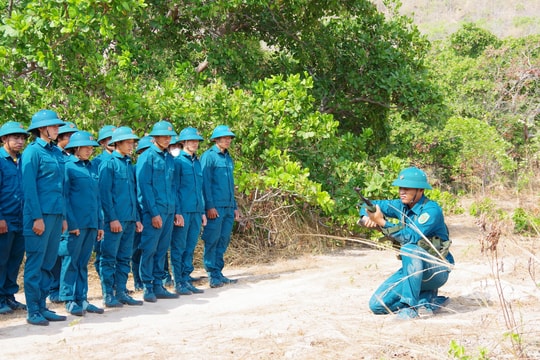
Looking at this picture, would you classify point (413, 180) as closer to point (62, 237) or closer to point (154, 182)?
point (154, 182)

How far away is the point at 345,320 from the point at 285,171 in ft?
13.9

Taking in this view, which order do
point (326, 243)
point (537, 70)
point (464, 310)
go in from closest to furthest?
point (464, 310)
point (326, 243)
point (537, 70)

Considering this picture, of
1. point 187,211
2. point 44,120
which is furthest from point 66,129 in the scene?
point 187,211

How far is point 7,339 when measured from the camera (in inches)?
235

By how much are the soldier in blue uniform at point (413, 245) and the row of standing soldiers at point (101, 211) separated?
2479 mm

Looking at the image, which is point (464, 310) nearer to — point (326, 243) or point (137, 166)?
point (137, 166)

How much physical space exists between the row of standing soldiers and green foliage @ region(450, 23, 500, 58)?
55.2 feet

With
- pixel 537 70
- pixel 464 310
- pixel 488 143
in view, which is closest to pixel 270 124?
pixel 464 310

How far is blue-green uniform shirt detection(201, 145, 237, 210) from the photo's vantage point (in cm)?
880

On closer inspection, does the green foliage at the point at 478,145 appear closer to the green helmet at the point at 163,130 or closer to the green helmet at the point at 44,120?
the green helmet at the point at 163,130

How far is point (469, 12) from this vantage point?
47219 millimetres

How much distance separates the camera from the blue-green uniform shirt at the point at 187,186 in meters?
8.38

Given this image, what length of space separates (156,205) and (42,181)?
1.58m

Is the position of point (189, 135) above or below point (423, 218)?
above
